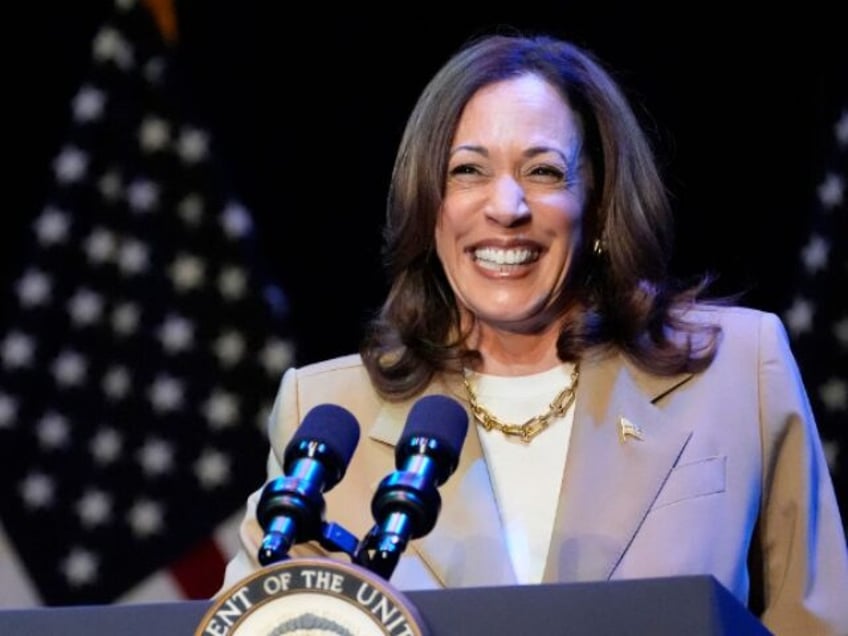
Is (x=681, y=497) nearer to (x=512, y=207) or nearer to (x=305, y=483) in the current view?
(x=512, y=207)

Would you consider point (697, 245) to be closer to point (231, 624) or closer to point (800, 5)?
point (800, 5)

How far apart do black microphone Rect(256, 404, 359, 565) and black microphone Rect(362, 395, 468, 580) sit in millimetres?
50

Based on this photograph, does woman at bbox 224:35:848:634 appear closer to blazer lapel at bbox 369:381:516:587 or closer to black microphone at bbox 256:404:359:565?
blazer lapel at bbox 369:381:516:587

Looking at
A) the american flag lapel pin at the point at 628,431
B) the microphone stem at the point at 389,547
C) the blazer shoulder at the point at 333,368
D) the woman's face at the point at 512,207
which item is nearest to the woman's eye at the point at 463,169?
the woman's face at the point at 512,207

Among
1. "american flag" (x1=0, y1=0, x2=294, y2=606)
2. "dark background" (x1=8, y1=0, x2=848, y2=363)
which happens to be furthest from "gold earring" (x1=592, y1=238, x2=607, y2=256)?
"american flag" (x1=0, y1=0, x2=294, y2=606)

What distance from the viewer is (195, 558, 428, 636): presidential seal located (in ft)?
4.56

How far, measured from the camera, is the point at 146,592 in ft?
11.8

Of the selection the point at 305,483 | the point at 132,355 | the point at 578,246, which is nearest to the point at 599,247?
the point at 578,246

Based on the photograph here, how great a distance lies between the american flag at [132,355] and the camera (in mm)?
3598

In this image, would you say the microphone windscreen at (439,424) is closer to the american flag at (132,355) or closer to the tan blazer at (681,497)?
the tan blazer at (681,497)

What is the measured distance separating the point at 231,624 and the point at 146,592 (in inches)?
88.8

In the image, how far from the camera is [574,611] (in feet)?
4.71

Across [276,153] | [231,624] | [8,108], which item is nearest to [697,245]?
[276,153]

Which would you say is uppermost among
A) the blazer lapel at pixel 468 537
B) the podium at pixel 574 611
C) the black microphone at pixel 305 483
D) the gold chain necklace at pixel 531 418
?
the black microphone at pixel 305 483
